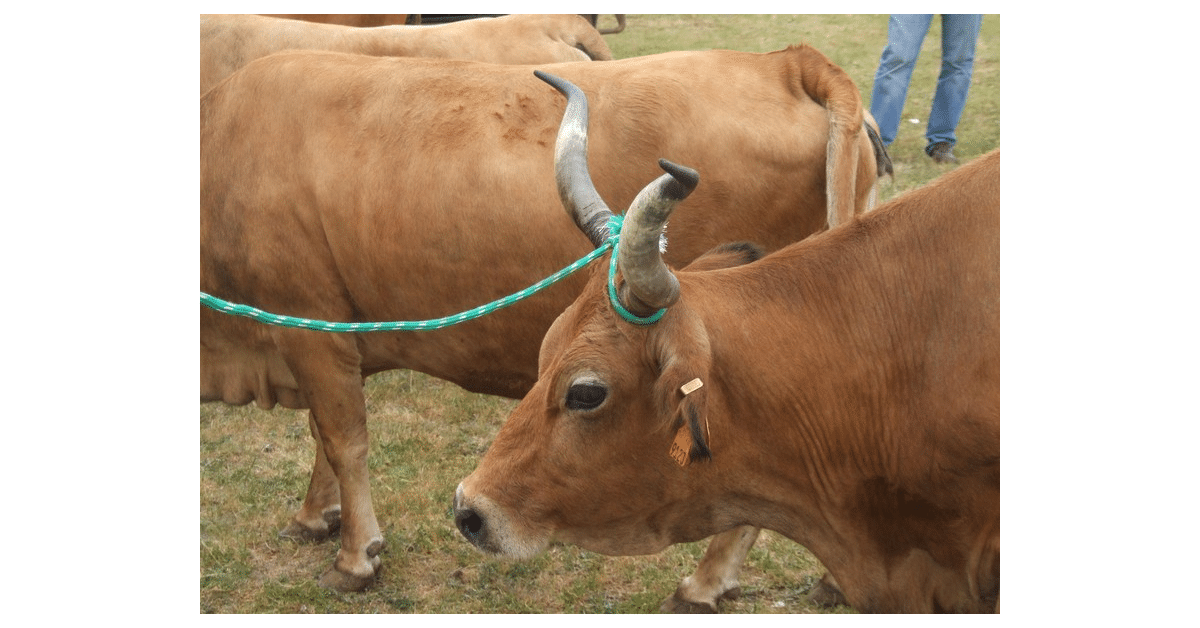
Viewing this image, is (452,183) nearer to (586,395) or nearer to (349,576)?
(586,395)

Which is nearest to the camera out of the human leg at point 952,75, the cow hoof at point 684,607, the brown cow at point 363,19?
the cow hoof at point 684,607

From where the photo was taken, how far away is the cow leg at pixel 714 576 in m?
5.03

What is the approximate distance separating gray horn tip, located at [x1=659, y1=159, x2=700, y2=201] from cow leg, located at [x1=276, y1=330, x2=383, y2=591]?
8.14 feet

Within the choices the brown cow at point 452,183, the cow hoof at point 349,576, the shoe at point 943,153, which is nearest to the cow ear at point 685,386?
the brown cow at point 452,183

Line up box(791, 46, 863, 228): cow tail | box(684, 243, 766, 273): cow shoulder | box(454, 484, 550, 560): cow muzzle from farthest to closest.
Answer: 1. box(791, 46, 863, 228): cow tail
2. box(684, 243, 766, 273): cow shoulder
3. box(454, 484, 550, 560): cow muzzle

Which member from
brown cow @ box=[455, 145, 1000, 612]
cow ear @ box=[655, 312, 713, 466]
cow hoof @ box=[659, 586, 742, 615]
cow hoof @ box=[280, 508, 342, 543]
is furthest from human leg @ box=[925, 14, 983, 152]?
cow ear @ box=[655, 312, 713, 466]

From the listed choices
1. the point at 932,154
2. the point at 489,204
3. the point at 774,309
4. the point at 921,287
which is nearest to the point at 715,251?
the point at 774,309

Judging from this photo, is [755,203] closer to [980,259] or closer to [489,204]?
[489,204]

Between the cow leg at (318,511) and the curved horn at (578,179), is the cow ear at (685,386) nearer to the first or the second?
the curved horn at (578,179)

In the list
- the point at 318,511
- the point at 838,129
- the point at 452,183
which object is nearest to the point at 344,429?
the point at 318,511

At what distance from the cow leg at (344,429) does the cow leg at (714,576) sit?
143 centimetres

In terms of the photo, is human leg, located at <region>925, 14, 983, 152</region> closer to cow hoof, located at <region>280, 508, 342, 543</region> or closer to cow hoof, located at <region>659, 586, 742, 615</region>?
cow hoof, located at <region>659, 586, 742, 615</region>

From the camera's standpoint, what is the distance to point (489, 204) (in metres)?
4.76

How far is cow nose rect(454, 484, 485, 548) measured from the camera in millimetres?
3484
